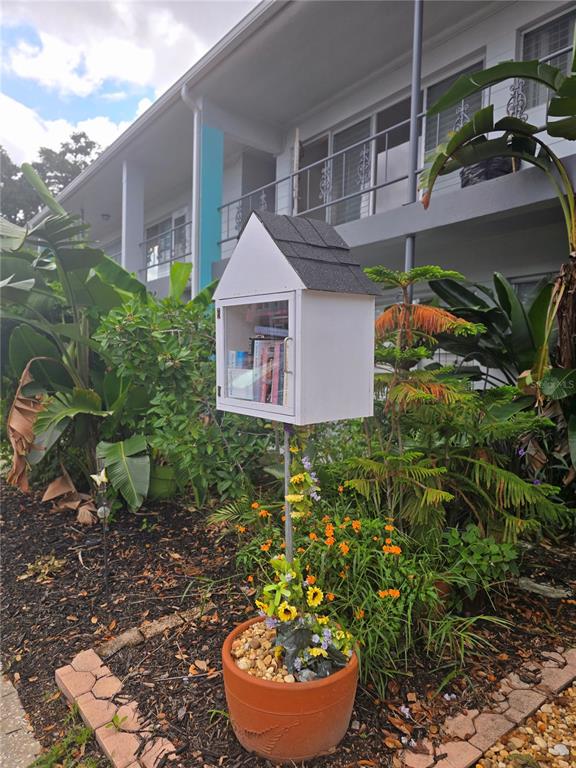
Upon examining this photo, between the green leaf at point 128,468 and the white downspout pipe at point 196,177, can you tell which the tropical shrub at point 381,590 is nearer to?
the green leaf at point 128,468

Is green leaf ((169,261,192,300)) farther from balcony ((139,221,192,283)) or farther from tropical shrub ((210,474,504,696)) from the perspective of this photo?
balcony ((139,221,192,283))

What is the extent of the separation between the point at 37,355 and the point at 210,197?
462 centimetres

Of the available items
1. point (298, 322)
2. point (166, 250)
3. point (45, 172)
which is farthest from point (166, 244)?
point (45, 172)

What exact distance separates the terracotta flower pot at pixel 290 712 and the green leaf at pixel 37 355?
386 centimetres

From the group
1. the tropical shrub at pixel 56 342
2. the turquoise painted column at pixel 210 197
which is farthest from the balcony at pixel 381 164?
the tropical shrub at pixel 56 342

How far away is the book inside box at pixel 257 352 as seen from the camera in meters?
2.13

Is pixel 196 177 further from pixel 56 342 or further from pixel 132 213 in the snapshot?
pixel 56 342

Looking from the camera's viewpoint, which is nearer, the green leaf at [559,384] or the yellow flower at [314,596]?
the yellow flower at [314,596]

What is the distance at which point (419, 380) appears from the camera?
8.93ft

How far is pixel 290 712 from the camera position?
70.6 inches

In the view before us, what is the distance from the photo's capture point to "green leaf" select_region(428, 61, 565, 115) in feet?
11.4

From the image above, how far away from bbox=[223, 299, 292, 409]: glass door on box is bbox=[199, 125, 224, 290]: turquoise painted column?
6.18m

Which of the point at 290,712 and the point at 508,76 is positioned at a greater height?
the point at 508,76

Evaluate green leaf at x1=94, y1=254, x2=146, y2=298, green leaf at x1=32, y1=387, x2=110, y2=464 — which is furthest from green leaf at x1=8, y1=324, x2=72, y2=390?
green leaf at x1=94, y1=254, x2=146, y2=298
